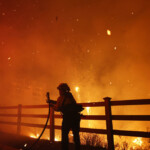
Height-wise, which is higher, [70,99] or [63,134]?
[70,99]

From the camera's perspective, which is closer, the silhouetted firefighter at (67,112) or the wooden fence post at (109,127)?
the silhouetted firefighter at (67,112)

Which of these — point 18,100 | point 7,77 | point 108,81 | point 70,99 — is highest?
point 108,81

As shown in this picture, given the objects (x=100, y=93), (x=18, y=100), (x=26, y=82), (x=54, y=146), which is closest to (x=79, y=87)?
(x=100, y=93)

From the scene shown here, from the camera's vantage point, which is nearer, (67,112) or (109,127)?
(67,112)

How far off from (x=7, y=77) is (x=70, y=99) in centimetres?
1729

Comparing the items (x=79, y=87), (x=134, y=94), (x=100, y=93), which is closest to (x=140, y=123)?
(x=134, y=94)

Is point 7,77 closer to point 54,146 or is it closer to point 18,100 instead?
point 18,100

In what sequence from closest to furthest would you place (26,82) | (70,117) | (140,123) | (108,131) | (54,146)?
(70,117) → (108,131) → (54,146) → (26,82) → (140,123)

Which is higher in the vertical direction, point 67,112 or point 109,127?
point 67,112

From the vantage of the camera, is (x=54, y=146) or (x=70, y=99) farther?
(x=54, y=146)

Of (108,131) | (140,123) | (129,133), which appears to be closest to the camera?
(129,133)

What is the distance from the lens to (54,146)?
539cm

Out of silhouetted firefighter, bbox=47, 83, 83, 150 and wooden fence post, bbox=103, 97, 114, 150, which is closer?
silhouetted firefighter, bbox=47, 83, 83, 150

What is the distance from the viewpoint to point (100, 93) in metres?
58.2
